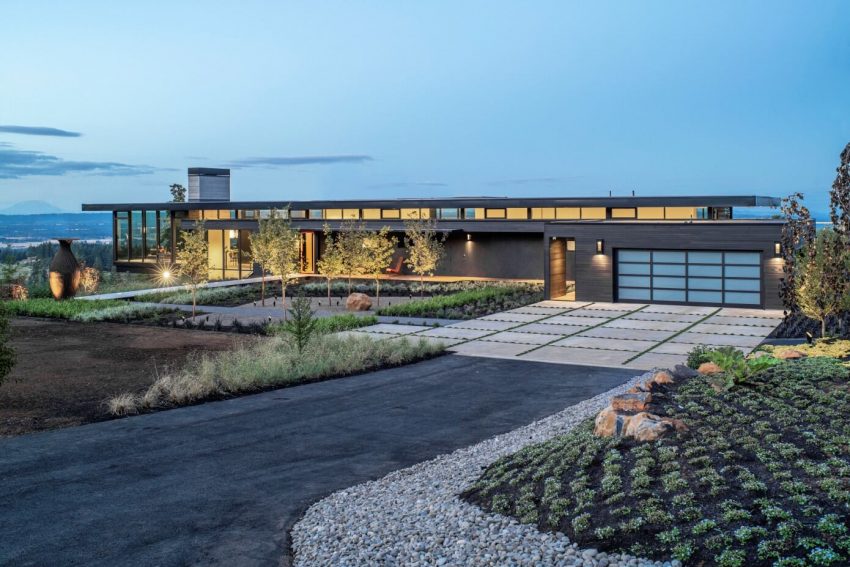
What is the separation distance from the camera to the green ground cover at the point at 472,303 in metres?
26.5

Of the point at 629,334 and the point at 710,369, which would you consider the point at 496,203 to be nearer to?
the point at 629,334

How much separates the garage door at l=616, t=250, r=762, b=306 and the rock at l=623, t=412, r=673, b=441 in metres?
20.8

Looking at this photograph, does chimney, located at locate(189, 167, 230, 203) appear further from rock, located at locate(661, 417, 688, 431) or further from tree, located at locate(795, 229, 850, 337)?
rock, located at locate(661, 417, 688, 431)

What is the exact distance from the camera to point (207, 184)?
48062 millimetres

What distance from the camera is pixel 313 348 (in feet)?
60.5

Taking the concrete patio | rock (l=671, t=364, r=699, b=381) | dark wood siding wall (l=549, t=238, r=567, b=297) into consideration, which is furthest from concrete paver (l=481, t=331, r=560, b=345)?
dark wood siding wall (l=549, t=238, r=567, b=297)

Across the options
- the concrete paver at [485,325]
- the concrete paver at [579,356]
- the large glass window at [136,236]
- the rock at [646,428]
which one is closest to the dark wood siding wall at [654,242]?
the concrete paver at [485,325]

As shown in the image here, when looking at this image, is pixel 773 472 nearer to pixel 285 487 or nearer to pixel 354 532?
pixel 354 532

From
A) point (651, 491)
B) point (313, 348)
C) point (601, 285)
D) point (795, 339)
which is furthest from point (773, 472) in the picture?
point (601, 285)

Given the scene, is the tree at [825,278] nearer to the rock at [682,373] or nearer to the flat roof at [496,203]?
the rock at [682,373]

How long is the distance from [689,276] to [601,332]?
8.10 metres

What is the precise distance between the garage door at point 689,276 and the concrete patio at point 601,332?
0.71 m

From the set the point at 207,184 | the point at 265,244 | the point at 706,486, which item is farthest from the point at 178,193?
the point at 706,486

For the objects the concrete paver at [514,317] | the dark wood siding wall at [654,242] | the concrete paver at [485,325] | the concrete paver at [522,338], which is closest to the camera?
the concrete paver at [522,338]
